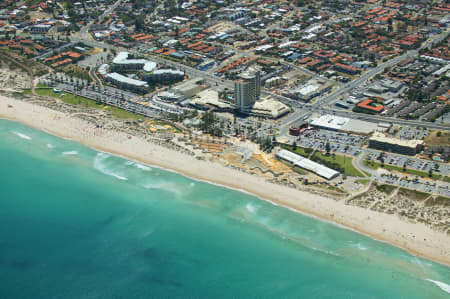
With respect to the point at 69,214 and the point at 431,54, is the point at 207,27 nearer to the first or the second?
the point at 431,54

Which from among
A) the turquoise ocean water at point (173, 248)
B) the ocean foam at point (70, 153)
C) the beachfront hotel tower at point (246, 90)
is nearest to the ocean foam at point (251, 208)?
the turquoise ocean water at point (173, 248)

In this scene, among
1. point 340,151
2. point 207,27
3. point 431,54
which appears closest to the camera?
point 340,151

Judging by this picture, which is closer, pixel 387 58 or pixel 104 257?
pixel 104 257

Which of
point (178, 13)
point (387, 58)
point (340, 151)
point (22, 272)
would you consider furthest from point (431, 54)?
point (22, 272)

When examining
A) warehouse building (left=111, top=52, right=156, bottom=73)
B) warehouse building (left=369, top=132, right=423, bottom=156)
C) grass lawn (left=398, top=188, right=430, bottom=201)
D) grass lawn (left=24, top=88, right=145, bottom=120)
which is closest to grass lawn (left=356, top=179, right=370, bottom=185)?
grass lawn (left=398, top=188, right=430, bottom=201)

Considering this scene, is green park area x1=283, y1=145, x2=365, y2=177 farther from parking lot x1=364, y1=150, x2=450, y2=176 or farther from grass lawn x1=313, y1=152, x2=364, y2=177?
parking lot x1=364, y1=150, x2=450, y2=176

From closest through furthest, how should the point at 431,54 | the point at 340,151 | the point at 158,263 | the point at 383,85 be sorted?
the point at 158,263
the point at 340,151
the point at 383,85
the point at 431,54

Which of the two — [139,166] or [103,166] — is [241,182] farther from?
[103,166]
